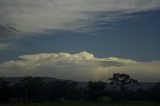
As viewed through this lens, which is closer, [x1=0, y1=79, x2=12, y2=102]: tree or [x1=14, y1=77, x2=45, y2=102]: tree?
[x1=0, y1=79, x2=12, y2=102]: tree

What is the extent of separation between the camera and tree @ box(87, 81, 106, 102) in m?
110

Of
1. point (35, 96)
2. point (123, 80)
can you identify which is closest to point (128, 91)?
point (123, 80)

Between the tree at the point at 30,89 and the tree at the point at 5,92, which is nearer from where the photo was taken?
the tree at the point at 5,92

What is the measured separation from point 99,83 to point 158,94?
1764cm

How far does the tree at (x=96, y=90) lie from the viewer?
4321 inches

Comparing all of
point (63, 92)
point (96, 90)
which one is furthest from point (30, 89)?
point (96, 90)

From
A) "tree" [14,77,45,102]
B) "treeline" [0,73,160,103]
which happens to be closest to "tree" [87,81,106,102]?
"treeline" [0,73,160,103]

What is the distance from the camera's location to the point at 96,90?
360ft

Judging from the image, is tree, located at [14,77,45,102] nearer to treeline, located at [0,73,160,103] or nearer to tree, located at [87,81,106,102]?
treeline, located at [0,73,160,103]

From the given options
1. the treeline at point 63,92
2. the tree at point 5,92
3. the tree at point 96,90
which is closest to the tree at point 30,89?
the treeline at point 63,92

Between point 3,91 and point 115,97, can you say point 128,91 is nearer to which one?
point 115,97

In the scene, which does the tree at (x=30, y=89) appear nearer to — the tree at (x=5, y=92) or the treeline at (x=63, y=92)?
the treeline at (x=63, y=92)

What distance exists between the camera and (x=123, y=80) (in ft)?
441

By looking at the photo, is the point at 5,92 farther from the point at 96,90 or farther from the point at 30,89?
the point at 96,90
